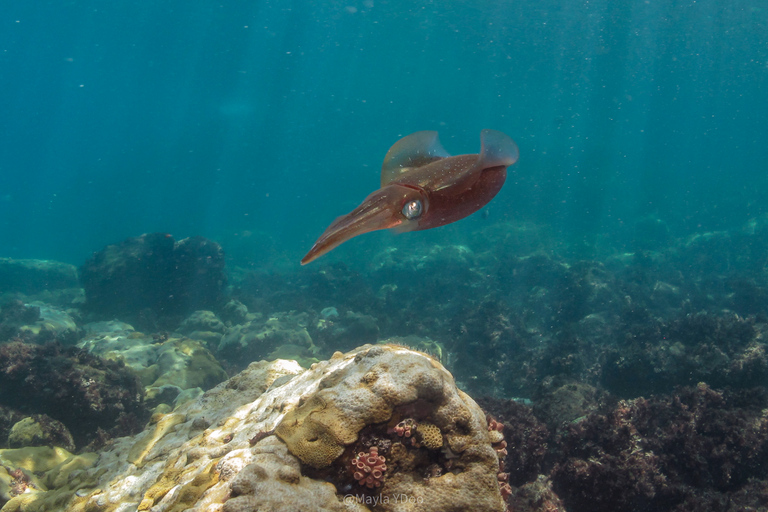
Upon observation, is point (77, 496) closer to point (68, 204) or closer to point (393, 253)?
point (393, 253)

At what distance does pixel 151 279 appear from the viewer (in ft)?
52.5

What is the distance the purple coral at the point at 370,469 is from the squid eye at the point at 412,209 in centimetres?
176

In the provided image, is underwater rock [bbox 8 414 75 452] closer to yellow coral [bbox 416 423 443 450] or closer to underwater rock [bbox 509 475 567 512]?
yellow coral [bbox 416 423 443 450]

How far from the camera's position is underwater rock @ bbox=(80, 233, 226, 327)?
1555 centimetres

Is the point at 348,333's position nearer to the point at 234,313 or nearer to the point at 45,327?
the point at 234,313

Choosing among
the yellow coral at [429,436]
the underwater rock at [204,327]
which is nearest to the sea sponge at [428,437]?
the yellow coral at [429,436]

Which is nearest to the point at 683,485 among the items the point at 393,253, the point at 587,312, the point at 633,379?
the point at 633,379

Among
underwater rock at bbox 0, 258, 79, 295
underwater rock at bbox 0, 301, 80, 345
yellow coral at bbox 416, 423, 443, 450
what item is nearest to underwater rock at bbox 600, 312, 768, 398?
yellow coral at bbox 416, 423, 443, 450

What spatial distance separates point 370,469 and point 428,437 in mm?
469

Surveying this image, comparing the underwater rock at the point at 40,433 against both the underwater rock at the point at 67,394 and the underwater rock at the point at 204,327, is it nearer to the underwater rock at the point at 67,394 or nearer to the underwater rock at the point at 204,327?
the underwater rock at the point at 67,394

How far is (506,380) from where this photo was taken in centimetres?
997

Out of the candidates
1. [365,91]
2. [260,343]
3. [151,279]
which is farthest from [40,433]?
[365,91]

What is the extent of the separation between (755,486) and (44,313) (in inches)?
887

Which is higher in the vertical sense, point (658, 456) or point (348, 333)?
point (348, 333)
